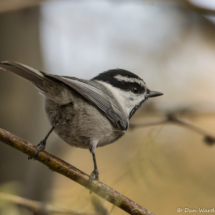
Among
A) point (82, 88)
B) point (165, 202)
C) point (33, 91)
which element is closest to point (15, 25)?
point (33, 91)

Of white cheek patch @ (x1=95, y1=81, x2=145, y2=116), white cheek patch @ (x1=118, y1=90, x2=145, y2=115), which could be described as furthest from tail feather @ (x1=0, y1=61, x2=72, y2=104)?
white cheek patch @ (x1=118, y1=90, x2=145, y2=115)

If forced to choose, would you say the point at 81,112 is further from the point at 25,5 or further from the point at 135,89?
the point at 25,5

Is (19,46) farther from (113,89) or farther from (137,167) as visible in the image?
(137,167)

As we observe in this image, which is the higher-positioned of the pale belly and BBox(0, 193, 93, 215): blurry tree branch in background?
the pale belly

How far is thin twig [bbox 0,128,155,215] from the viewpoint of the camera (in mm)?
1548

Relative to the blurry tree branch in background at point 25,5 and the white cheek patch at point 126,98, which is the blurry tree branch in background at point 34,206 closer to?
the white cheek patch at point 126,98

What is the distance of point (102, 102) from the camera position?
2070 millimetres

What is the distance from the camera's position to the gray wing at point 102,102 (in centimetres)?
184

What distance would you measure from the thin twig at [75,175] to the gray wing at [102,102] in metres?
A: 0.50

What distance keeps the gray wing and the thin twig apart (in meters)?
0.50

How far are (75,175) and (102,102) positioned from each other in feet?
2.19

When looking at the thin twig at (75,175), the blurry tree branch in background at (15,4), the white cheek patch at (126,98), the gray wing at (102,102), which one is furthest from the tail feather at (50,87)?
the blurry tree branch in background at (15,4)

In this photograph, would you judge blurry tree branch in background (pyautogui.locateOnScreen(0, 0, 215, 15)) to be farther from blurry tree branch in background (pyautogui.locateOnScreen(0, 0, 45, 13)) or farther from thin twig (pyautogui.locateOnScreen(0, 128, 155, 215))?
thin twig (pyautogui.locateOnScreen(0, 128, 155, 215))

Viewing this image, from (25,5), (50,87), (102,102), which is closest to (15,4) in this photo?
(25,5)
